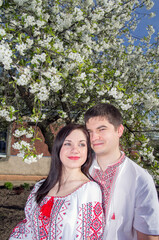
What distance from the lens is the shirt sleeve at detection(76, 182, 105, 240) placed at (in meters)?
1.55

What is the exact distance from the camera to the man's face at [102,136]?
1.87 meters

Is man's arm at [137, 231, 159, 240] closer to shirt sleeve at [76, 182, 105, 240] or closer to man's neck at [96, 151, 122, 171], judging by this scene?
shirt sleeve at [76, 182, 105, 240]

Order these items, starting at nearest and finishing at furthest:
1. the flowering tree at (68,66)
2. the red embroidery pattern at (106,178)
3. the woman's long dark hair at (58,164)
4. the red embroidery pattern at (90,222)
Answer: the red embroidery pattern at (90,222)
the red embroidery pattern at (106,178)
the woman's long dark hair at (58,164)
the flowering tree at (68,66)

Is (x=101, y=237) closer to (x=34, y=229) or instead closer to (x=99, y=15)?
(x=34, y=229)

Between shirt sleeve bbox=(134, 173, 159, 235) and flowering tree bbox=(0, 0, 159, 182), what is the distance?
1.53m

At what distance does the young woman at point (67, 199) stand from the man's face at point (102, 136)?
0.07m

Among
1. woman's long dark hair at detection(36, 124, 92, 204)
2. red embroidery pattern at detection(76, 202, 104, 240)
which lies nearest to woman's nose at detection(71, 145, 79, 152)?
woman's long dark hair at detection(36, 124, 92, 204)

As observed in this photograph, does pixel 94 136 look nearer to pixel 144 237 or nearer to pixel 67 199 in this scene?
pixel 67 199

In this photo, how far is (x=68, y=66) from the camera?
3.65 meters

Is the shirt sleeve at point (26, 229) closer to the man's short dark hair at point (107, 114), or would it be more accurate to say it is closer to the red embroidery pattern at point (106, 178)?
the red embroidery pattern at point (106, 178)

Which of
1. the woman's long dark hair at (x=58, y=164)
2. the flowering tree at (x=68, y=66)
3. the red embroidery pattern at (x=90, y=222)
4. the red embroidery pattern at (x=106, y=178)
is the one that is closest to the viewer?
the red embroidery pattern at (x=90, y=222)

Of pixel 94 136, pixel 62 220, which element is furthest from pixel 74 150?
pixel 62 220

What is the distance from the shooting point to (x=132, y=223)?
1692mm

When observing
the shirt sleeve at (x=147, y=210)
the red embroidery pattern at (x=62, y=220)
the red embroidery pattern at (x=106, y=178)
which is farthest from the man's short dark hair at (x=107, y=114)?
the red embroidery pattern at (x=62, y=220)
